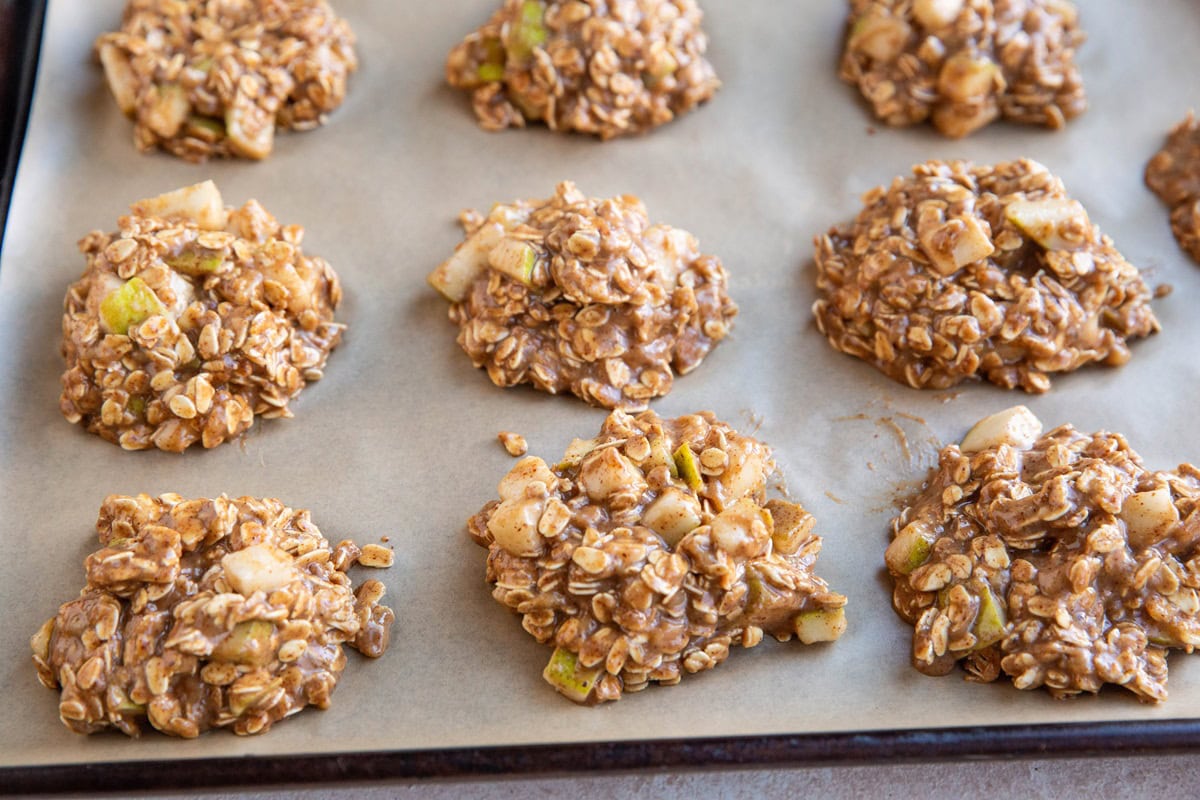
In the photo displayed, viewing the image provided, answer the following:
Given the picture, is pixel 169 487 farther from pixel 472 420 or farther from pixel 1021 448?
pixel 1021 448

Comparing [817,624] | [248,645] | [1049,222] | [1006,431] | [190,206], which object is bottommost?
[248,645]

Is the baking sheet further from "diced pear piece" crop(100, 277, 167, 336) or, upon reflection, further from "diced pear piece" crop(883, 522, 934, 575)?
"diced pear piece" crop(100, 277, 167, 336)

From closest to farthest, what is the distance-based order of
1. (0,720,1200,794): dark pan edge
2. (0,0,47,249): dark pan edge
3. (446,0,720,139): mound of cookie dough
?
1. (0,720,1200,794): dark pan edge
2. (0,0,47,249): dark pan edge
3. (446,0,720,139): mound of cookie dough

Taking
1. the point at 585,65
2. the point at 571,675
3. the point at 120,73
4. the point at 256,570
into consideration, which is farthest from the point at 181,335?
the point at 585,65

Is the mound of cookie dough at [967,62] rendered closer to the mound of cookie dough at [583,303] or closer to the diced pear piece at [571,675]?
the mound of cookie dough at [583,303]

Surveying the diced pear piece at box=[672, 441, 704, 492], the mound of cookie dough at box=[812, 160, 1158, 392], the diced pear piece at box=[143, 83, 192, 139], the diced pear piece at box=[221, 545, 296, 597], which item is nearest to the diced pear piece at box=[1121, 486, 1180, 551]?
the mound of cookie dough at box=[812, 160, 1158, 392]

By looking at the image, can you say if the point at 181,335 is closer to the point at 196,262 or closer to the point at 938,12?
the point at 196,262
